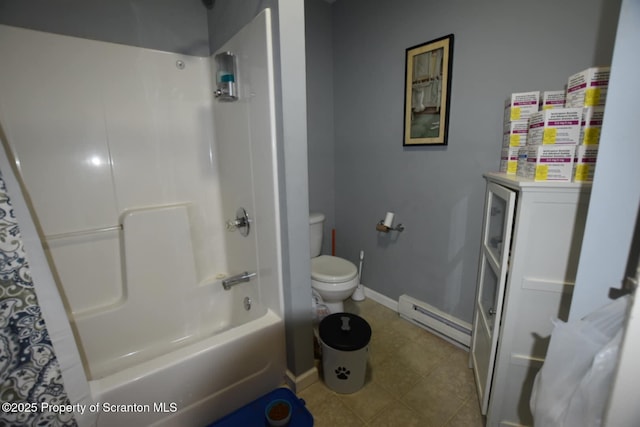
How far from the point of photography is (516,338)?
41.2 inches

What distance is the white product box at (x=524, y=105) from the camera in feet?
3.73

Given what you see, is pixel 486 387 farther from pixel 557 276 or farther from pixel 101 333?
pixel 101 333

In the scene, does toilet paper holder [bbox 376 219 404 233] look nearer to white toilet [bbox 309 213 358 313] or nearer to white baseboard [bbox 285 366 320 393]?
white toilet [bbox 309 213 358 313]

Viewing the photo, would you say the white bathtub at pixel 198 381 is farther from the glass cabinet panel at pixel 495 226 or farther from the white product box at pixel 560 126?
the white product box at pixel 560 126

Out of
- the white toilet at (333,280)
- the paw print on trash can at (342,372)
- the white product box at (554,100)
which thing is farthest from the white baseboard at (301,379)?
the white product box at (554,100)

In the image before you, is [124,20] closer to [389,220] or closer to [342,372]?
[389,220]

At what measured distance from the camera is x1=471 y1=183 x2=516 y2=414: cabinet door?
105 cm

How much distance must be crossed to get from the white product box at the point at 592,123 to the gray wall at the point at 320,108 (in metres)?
1.69

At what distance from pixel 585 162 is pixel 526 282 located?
0.45 metres

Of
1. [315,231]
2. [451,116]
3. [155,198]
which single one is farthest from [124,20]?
[451,116]

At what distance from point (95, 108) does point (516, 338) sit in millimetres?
2208

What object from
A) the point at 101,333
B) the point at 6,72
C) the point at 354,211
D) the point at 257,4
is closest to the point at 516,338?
the point at 354,211

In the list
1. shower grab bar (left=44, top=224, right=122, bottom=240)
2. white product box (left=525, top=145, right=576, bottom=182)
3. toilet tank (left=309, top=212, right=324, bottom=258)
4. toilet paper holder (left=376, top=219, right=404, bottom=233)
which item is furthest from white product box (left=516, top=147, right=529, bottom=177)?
shower grab bar (left=44, top=224, right=122, bottom=240)

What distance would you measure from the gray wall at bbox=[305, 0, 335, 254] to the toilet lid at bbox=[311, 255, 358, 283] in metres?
0.47
